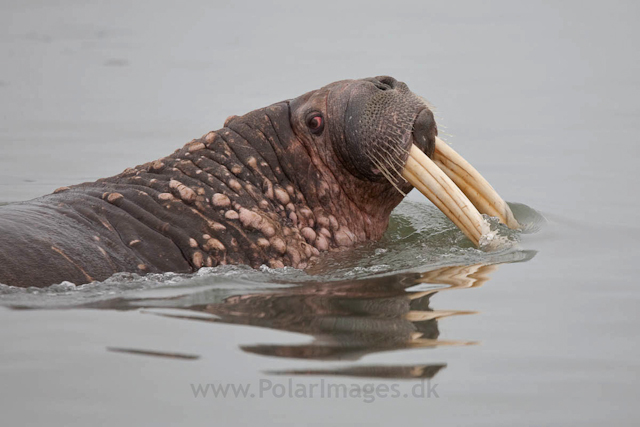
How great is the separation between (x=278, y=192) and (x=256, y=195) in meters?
0.19

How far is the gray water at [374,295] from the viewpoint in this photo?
5297mm

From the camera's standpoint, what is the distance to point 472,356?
6.00 metres

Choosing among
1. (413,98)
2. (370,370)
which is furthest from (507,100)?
(370,370)

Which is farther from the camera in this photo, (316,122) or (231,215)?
(316,122)

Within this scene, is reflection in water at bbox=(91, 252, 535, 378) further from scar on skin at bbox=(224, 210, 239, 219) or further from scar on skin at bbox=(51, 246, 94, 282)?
scar on skin at bbox=(224, 210, 239, 219)

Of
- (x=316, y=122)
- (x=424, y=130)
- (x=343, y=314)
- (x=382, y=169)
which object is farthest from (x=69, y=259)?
(x=424, y=130)

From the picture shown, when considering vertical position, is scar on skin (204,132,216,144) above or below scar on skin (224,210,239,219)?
above

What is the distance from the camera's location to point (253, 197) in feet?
Result: 25.0

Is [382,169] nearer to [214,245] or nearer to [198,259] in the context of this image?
[214,245]

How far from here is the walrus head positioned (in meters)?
7.71

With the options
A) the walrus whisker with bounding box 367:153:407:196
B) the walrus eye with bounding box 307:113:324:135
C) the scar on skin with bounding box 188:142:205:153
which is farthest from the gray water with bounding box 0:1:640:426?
the scar on skin with bounding box 188:142:205:153

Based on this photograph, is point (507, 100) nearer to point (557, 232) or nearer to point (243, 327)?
point (557, 232)

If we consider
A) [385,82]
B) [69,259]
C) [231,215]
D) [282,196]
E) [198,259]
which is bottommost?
[198,259]

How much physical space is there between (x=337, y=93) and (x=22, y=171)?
6.81 m
